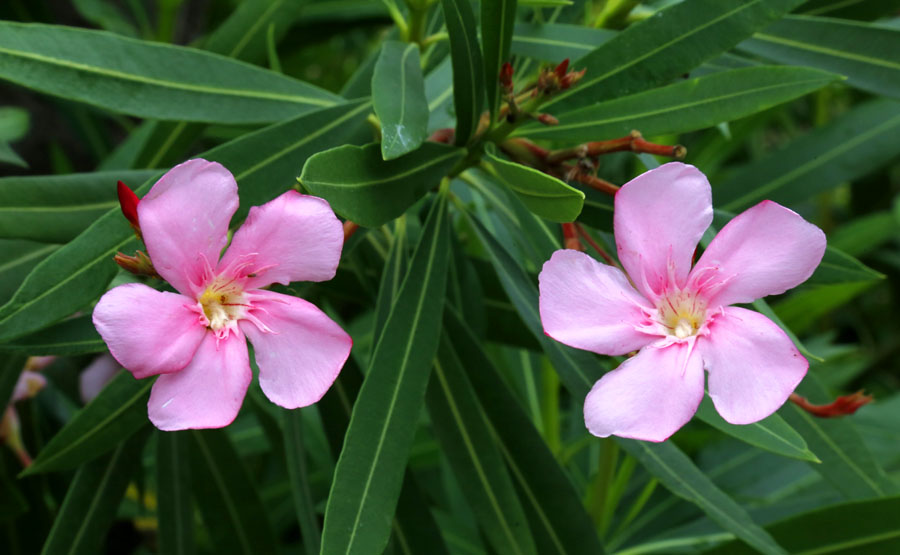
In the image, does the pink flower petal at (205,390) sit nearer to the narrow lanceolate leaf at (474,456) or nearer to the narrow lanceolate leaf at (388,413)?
the narrow lanceolate leaf at (388,413)

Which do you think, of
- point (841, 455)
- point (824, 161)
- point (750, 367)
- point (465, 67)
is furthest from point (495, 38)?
point (824, 161)

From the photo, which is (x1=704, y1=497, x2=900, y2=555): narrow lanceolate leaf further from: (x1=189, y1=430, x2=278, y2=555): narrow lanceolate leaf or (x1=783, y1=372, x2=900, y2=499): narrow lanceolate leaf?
(x1=189, y1=430, x2=278, y2=555): narrow lanceolate leaf

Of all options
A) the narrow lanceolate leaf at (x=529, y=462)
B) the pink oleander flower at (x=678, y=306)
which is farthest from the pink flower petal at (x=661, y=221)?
the narrow lanceolate leaf at (x=529, y=462)

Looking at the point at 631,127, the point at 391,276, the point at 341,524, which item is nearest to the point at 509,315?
the point at 391,276

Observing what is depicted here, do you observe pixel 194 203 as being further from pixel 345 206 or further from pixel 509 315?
pixel 509 315

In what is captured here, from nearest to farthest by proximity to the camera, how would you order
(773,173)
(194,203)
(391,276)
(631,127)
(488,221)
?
1. (194,203)
2. (631,127)
3. (391,276)
4. (488,221)
5. (773,173)

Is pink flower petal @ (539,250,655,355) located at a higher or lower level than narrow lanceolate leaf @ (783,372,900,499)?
higher

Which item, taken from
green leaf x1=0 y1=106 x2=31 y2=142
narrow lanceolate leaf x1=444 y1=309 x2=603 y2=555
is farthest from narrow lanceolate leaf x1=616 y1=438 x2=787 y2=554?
green leaf x1=0 y1=106 x2=31 y2=142
